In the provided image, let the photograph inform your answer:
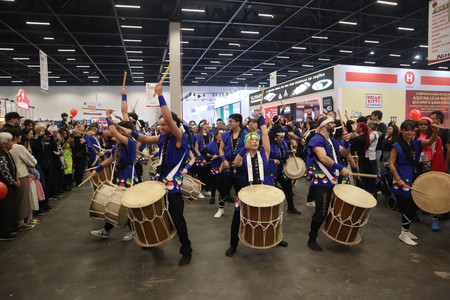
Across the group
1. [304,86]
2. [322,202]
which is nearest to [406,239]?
Result: [322,202]

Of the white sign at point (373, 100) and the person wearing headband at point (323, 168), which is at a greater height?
the white sign at point (373, 100)

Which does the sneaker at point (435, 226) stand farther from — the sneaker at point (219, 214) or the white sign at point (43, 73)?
the white sign at point (43, 73)

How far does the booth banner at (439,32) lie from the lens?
604 cm

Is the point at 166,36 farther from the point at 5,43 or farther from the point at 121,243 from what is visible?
the point at 121,243

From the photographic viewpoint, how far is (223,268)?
3203 millimetres

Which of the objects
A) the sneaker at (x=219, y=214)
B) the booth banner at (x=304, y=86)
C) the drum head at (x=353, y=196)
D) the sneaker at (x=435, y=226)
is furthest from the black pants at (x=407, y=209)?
the booth banner at (x=304, y=86)

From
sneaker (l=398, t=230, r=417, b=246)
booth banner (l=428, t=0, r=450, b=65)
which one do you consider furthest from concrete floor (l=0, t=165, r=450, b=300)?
booth banner (l=428, t=0, r=450, b=65)

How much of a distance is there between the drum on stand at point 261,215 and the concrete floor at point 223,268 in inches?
13.4

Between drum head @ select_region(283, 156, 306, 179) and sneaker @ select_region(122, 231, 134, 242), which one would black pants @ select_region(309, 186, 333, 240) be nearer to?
drum head @ select_region(283, 156, 306, 179)

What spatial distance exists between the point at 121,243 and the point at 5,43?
15.9 m

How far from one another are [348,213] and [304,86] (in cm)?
1108

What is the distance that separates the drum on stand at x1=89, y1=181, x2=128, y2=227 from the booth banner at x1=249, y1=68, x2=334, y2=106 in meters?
10.4

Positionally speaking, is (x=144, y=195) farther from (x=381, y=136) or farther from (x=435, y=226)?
(x=381, y=136)

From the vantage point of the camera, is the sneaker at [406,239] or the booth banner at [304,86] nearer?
the sneaker at [406,239]
